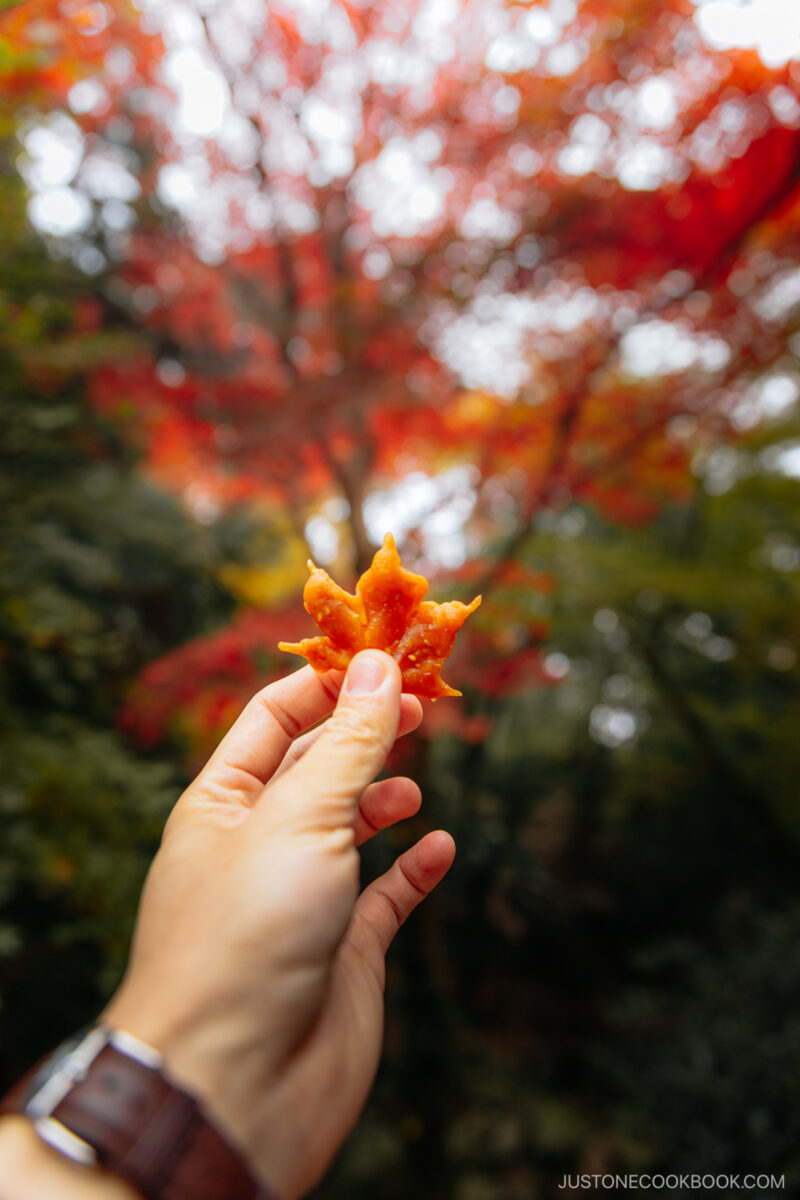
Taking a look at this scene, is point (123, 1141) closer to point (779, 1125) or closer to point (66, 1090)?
point (66, 1090)

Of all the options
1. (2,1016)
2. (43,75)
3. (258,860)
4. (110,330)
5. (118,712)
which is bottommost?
(2,1016)

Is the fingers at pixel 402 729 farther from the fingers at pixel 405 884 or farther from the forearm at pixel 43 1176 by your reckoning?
the forearm at pixel 43 1176

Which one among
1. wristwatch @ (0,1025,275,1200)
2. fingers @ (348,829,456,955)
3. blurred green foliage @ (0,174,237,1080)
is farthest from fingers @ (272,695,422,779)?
blurred green foliage @ (0,174,237,1080)

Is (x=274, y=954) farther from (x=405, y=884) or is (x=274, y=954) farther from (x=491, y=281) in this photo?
(x=491, y=281)

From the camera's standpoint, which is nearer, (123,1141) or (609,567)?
(123,1141)

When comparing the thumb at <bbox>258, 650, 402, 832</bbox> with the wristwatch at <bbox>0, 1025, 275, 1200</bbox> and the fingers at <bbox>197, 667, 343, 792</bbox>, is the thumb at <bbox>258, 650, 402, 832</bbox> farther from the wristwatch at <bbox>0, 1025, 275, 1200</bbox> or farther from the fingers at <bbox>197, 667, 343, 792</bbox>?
the wristwatch at <bbox>0, 1025, 275, 1200</bbox>

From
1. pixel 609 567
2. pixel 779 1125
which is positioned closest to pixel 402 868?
pixel 779 1125

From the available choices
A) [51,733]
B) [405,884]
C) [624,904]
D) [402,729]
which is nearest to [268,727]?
[402,729]
